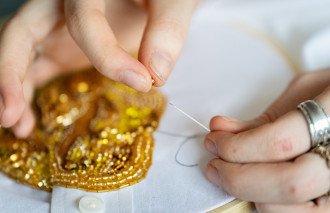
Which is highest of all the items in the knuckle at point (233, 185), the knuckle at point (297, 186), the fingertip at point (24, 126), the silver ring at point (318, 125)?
the silver ring at point (318, 125)

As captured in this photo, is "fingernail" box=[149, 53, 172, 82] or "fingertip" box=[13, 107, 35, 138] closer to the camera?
"fingernail" box=[149, 53, 172, 82]

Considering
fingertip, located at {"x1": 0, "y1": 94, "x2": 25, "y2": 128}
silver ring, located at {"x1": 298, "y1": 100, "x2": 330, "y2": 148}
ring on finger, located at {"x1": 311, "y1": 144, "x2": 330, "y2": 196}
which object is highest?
silver ring, located at {"x1": 298, "y1": 100, "x2": 330, "y2": 148}

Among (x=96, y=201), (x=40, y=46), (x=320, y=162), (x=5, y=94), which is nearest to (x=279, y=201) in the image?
(x=320, y=162)

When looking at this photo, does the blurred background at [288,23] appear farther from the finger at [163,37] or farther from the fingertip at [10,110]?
the fingertip at [10,110]

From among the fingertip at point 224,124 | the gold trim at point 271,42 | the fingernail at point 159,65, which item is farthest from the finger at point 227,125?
the gold trim at point 271,42

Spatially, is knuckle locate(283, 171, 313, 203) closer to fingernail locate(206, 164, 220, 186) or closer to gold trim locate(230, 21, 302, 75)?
fingernail locate(206, 164, 220, 186)

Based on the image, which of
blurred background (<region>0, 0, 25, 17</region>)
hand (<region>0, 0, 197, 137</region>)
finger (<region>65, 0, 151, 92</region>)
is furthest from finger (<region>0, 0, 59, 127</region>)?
blurred background (<region>0, 0, 25, 17</region>)

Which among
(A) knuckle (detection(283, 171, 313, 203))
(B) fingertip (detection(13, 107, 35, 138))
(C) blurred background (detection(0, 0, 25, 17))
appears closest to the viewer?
(A) knuckle (detection(283, 171, 313, 203))

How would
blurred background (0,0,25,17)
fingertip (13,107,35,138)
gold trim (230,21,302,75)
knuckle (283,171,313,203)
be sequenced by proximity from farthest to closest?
blurred background (0,0,25,17) < gold trim (230,21,302,75) < fingertip (13,107,35,138) < knuckle (283,171,313,203)

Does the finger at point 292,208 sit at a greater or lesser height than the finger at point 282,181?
lesser

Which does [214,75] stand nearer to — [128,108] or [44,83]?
[128,108]
